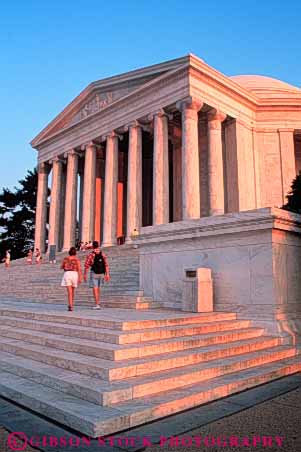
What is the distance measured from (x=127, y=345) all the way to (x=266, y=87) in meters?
35.6

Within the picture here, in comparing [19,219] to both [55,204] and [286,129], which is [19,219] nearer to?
[55,204]

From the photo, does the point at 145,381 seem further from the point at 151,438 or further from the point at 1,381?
the point at 1,381

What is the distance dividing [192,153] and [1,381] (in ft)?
74.0

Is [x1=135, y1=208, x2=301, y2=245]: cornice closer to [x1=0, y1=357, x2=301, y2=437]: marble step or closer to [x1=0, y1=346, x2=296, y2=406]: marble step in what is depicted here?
[x1=0, y1=346, x2=296, y2=406]: marble step

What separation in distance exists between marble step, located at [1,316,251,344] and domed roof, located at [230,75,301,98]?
30.5 metres

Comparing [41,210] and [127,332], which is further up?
[41,210]

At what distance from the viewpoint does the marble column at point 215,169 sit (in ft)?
→ 92.5

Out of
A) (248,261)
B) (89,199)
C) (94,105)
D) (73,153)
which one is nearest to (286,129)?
(94,105)

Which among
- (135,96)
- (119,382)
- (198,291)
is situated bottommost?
(119,382)

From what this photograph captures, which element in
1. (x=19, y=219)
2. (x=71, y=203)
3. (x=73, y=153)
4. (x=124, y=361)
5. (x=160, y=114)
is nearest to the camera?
(x=124, y=361)

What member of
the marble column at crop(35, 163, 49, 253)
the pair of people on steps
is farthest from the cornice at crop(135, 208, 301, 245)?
the marble column at crop(35, 163, 49, 253)

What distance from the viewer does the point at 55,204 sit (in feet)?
131

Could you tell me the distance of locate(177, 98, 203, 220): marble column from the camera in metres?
26.5

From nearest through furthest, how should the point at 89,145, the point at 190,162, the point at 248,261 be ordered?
1. the point at 248,261
2. the point at 190,162
3. the point at 89,145
